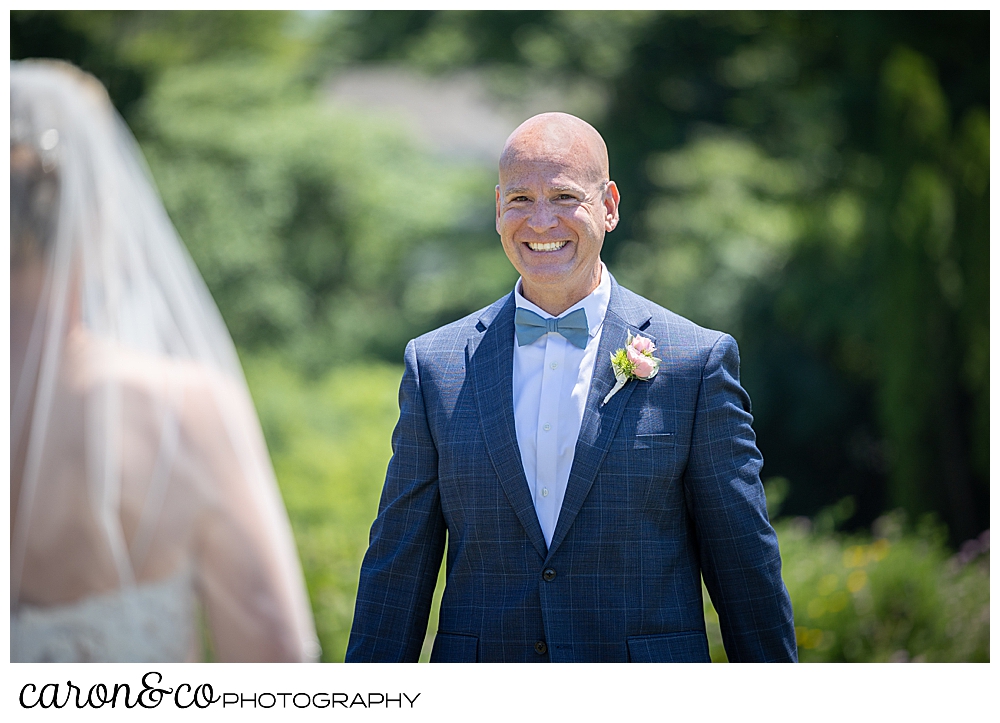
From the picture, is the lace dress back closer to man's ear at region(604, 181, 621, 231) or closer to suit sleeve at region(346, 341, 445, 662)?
suit sleeve at region(346, 341, 445, 662)

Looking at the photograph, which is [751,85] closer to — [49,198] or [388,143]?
[388,143]

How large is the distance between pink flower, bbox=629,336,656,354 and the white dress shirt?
0.10 m

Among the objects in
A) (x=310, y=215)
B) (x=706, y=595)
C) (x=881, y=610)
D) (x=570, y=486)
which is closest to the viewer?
(x=570, y=486)

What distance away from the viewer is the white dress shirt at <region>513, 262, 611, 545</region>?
2041 millimetres

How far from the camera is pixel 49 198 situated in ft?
9.63

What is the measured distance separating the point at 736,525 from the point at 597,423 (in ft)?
1.23

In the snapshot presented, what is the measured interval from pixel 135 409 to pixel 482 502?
1341mm

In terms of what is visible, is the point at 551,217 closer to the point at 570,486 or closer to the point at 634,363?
the point at 634,363

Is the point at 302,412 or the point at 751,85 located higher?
the point at 751,85

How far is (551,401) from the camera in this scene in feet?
6.85

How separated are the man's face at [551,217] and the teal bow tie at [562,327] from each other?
0.21ft

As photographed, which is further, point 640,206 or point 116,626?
point 640,206

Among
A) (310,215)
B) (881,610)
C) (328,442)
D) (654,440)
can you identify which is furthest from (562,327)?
(310,215)
